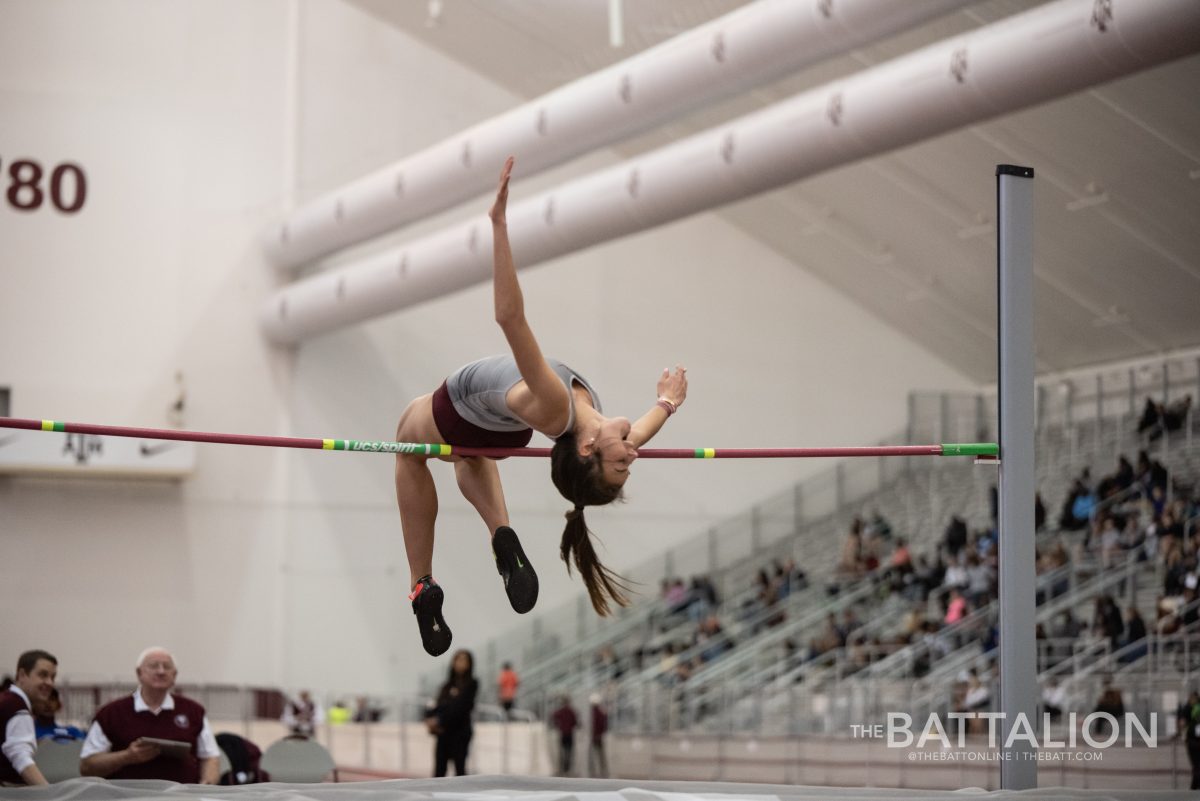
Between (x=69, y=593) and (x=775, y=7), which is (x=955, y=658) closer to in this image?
(x=775, y=7)

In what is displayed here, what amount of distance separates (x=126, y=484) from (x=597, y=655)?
559 cm

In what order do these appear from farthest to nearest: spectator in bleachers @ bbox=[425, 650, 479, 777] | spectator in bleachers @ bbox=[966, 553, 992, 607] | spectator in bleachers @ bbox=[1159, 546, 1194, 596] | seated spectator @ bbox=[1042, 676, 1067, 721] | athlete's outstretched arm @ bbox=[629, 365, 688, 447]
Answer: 1. spectator in bleachers @ bbox=[966, 553, 992, 607]
2. spectator in bleachers @ bbox=[1159, 546, 1194, 596]
3. seated spectator @ bbox=[1042, 676, 1067, 721]
4. spectator in bleachers @ bbox=[425, 650, 479, 777]
5. athlete's outstretched arm @ bbox=[629, 365, 688, 447]

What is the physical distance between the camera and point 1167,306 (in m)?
16.4

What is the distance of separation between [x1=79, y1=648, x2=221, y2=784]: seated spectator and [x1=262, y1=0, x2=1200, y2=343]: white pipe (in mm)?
6546

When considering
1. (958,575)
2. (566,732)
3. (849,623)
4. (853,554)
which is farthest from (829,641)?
(566,732)

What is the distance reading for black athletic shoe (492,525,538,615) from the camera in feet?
15.2

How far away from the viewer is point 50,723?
6555 mm

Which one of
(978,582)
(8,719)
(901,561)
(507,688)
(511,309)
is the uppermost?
(511,309)

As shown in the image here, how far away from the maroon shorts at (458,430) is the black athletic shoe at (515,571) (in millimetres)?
306

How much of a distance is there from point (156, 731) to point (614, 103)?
799 cm

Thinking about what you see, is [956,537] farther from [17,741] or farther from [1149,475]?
[17,741]

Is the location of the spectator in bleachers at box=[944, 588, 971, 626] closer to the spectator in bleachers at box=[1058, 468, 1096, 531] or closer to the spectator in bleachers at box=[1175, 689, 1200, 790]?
the spectator in bleachers at box=[1058, 468, 1096, 531]

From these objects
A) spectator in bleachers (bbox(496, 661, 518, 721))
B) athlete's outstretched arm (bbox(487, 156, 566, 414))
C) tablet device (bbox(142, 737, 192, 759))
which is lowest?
spectator in bleachers (bbox(496, 661, 518, 721))

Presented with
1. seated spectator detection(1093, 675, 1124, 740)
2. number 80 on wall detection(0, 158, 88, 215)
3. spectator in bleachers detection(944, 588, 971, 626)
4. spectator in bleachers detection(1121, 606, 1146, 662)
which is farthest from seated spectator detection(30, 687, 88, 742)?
number 80 on wall detection(0, 158, 88, 215)
